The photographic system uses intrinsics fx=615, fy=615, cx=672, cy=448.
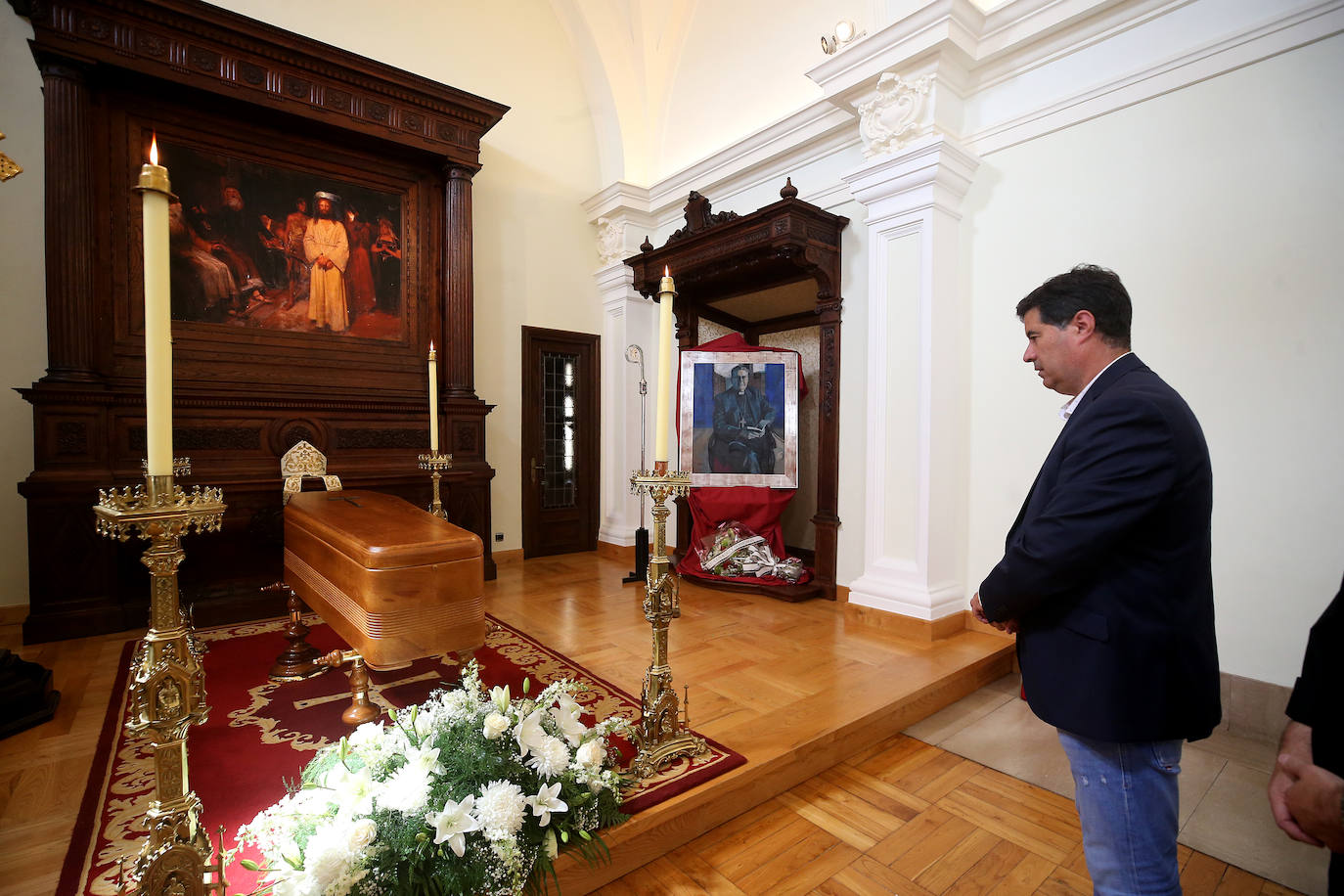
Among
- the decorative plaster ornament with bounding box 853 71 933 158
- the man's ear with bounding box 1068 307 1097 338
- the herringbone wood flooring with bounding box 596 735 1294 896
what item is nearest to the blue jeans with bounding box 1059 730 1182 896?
the herringbone wood flooring with bounding box 596 735 1294 896

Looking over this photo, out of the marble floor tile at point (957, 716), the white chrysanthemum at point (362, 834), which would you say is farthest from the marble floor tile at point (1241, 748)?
the white chrysanthemum at point (362, 834)


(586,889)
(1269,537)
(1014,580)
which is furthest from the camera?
(1269,537)

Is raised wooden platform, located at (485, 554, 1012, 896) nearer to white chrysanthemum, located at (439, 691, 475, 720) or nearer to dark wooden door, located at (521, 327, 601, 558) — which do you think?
white chrysanthemum, located at (439, 691, 475, 720)

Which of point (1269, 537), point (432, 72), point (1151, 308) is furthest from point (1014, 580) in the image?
point (432, 72)

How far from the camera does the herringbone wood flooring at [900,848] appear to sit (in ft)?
6.71

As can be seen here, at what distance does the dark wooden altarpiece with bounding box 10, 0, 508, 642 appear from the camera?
4.00m

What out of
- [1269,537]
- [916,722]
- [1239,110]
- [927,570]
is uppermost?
[1239,110]

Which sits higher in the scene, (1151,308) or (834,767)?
(1151,308)

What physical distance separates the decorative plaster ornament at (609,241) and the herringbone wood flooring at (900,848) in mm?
5576

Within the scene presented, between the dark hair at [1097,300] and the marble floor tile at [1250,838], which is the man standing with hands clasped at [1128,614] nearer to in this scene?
the dark hair at [1097,300]

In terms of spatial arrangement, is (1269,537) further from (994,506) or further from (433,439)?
(433,439)

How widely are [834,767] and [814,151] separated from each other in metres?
4.64

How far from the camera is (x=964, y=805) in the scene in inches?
98.6

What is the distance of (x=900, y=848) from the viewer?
222 centimetres
